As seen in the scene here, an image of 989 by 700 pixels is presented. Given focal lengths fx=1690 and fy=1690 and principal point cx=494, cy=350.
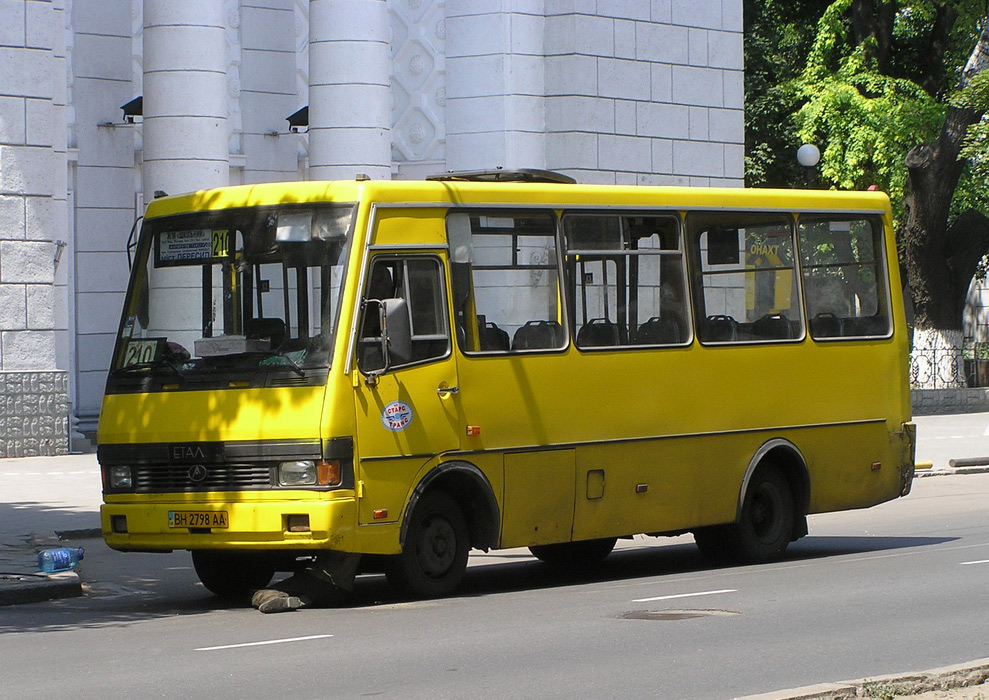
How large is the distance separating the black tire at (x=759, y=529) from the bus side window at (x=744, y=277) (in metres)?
1.22

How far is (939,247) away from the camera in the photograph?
3850cm

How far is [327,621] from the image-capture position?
1048cm

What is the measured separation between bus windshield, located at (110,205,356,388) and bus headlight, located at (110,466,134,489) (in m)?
0.63

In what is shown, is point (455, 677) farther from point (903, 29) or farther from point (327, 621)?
point (903, 29)

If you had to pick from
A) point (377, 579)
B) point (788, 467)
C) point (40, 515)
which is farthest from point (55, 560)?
point (788, 467)

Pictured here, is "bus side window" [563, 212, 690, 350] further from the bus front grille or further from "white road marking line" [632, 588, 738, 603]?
the bus front grille

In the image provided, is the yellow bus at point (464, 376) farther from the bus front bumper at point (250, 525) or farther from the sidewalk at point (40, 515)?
the sidewalk at point (40, 515)

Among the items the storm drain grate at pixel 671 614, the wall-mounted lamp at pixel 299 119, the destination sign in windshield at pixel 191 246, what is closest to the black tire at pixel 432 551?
the storm drain grate at pixel 671 614

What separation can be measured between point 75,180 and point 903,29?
859 inches

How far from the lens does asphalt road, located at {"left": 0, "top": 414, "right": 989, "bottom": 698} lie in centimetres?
802

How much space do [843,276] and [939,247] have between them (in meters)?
24.7

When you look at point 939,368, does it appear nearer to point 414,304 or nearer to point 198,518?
point 414,304

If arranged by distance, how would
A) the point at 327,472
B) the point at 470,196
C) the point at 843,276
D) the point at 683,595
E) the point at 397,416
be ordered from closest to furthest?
the point at 327,472, the point at 397,416, the point at 683,595, the point at 470,196, the point at 843,276

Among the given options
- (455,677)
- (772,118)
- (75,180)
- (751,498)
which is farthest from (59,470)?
(772,118)
